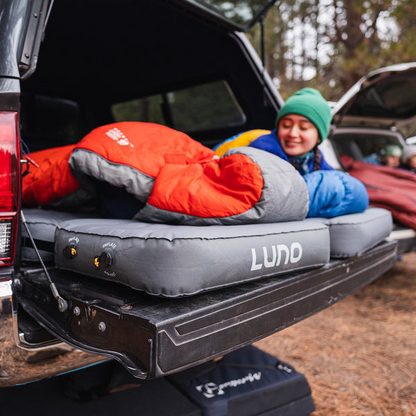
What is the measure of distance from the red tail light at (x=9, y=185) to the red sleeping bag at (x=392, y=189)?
106 inches

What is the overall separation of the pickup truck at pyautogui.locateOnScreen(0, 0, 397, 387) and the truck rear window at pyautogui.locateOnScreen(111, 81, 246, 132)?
0.01 meters

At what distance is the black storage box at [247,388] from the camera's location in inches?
68.9

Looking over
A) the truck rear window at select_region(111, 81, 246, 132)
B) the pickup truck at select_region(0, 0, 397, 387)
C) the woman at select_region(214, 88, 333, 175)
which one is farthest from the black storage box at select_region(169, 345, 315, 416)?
the truck rear window at select_region(111, 81, 246, 132)

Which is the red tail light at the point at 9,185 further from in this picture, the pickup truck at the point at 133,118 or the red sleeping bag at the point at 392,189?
the red sleeping bag at the point at 392,189

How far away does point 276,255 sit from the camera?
4.58ft

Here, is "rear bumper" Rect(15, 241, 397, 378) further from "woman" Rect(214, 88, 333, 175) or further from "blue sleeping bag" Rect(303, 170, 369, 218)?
"woman" Rect(214, 88, 333, 175)

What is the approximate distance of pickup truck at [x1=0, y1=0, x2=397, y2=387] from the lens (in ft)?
3.80

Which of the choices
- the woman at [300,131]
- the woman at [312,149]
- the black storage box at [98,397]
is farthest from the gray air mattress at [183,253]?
the woman at [300,131]

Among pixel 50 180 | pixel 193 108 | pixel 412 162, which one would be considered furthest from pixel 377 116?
pixel 50 180

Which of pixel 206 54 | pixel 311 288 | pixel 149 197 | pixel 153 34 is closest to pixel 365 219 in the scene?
pixel 311 288

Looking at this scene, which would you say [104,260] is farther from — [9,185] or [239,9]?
[239,9]

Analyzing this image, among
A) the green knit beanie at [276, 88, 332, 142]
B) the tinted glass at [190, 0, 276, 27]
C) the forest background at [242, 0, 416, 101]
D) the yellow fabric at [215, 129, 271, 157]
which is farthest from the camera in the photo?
the forest background at [242, 0, 416, 101]

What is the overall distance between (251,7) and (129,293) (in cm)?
193

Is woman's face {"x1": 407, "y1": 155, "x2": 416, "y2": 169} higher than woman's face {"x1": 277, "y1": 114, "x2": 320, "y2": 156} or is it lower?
lower
